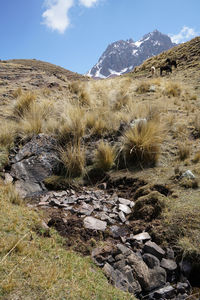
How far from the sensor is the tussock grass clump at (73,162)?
3.77 metres

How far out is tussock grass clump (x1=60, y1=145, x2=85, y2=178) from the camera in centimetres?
377

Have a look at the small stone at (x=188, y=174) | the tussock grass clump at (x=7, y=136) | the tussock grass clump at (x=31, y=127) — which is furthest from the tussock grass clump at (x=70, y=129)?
the small stone at (x=188, y=174)

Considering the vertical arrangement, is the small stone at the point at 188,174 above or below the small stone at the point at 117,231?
above

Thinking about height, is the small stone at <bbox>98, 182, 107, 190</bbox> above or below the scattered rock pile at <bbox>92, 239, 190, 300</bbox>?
above

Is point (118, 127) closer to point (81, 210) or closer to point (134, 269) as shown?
point (81, 210)

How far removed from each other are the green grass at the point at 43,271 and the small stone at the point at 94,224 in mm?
454

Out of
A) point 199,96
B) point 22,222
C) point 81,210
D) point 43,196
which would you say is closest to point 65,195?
point 43,196

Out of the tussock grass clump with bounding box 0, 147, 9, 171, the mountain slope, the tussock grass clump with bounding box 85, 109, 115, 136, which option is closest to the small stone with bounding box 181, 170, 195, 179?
the tussock grass clump with bounding box 85, 109, 115, 136

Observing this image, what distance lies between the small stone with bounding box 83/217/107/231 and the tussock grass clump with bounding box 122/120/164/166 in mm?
1514

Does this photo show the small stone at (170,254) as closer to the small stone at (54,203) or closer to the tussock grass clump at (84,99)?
the small stone at (54,203)

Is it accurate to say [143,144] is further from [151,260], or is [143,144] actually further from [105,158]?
[151,260]

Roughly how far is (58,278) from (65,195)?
1.80 m

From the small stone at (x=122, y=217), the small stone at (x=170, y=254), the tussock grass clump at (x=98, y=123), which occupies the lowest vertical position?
the small stone at (x=170, y=254)

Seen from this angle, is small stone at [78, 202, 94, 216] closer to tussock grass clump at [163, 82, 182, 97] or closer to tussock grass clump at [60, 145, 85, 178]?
tussock grass clump at [60, 145, 85, 178]
